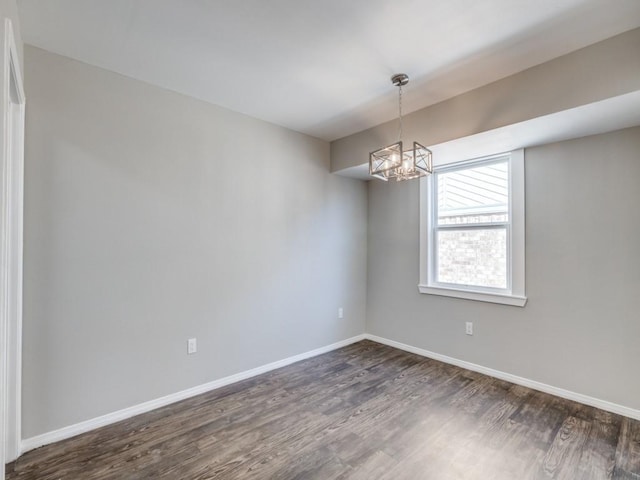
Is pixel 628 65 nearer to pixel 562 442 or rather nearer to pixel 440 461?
pixel 562 442

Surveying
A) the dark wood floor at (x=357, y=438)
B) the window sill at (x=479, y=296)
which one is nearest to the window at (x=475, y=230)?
the window sill at (x=479, y=296)

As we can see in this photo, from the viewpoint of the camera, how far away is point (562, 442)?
2.03m

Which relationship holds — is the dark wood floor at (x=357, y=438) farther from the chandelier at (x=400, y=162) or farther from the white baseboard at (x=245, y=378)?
the chandelier at (x=400, y=162)

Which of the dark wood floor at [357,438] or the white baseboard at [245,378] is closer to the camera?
the dark wood floor at [357,438]

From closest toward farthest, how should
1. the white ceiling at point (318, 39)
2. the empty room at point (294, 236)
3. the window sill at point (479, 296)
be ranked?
the white ceiling at point (318, 39) < the empty room at point (294, 236) < the window sill at point (479, 296)

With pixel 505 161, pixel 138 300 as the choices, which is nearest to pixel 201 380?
pixel 138 300

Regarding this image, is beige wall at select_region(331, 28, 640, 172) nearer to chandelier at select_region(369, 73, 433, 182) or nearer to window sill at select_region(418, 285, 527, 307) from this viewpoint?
chandelier at select_region(369, 73, 433, 182)

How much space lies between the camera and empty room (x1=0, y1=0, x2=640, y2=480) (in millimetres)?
1809

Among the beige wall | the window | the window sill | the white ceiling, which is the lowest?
the window sill

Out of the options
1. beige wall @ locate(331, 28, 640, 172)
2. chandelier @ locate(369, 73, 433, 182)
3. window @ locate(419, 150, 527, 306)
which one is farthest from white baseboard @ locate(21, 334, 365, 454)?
beige wall @ locate(331, 28, 640, 172)

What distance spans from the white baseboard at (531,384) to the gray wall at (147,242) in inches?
51.4

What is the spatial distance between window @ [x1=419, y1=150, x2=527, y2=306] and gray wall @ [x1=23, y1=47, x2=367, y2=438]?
146cm

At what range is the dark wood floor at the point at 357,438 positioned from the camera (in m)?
1.78

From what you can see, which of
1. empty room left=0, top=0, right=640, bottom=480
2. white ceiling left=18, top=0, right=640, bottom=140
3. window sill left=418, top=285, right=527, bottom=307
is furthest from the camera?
window sill left=418, top=285, right=527, bottom=307
